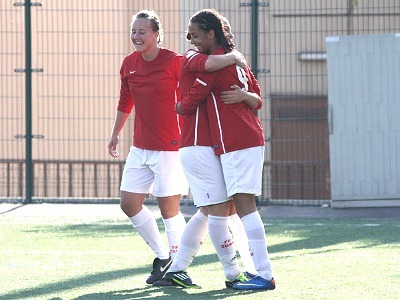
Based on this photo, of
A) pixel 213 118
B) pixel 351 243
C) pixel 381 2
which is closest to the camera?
pixel 213 118

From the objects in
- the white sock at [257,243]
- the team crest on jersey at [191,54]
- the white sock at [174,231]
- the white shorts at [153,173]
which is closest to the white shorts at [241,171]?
the white sock at [257,243]

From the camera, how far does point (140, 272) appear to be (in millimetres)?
8125

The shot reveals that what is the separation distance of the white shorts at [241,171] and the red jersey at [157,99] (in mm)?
769

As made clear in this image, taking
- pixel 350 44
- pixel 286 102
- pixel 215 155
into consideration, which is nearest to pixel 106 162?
pixel 286 102

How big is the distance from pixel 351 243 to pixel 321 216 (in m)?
2.52

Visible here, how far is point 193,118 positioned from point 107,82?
682cm

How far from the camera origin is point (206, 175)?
23.0 ft

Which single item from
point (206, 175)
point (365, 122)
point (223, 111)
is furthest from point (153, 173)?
point (365, 122)

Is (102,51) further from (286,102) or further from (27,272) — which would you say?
(27,272)

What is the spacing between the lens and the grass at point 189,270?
23.2 feet

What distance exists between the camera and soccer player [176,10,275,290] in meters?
6.94

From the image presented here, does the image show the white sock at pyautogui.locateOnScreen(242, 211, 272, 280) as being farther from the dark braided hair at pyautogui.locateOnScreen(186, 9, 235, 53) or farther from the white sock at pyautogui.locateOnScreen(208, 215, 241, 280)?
the dark braided hair at pyautogui.locateOnScreen(186, 9, 235, 53)

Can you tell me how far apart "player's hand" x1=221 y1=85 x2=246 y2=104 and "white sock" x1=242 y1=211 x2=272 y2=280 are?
0.70 meters

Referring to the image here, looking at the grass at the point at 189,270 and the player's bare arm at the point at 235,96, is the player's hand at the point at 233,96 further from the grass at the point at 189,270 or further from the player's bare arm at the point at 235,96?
the grass at the point at 189,270
